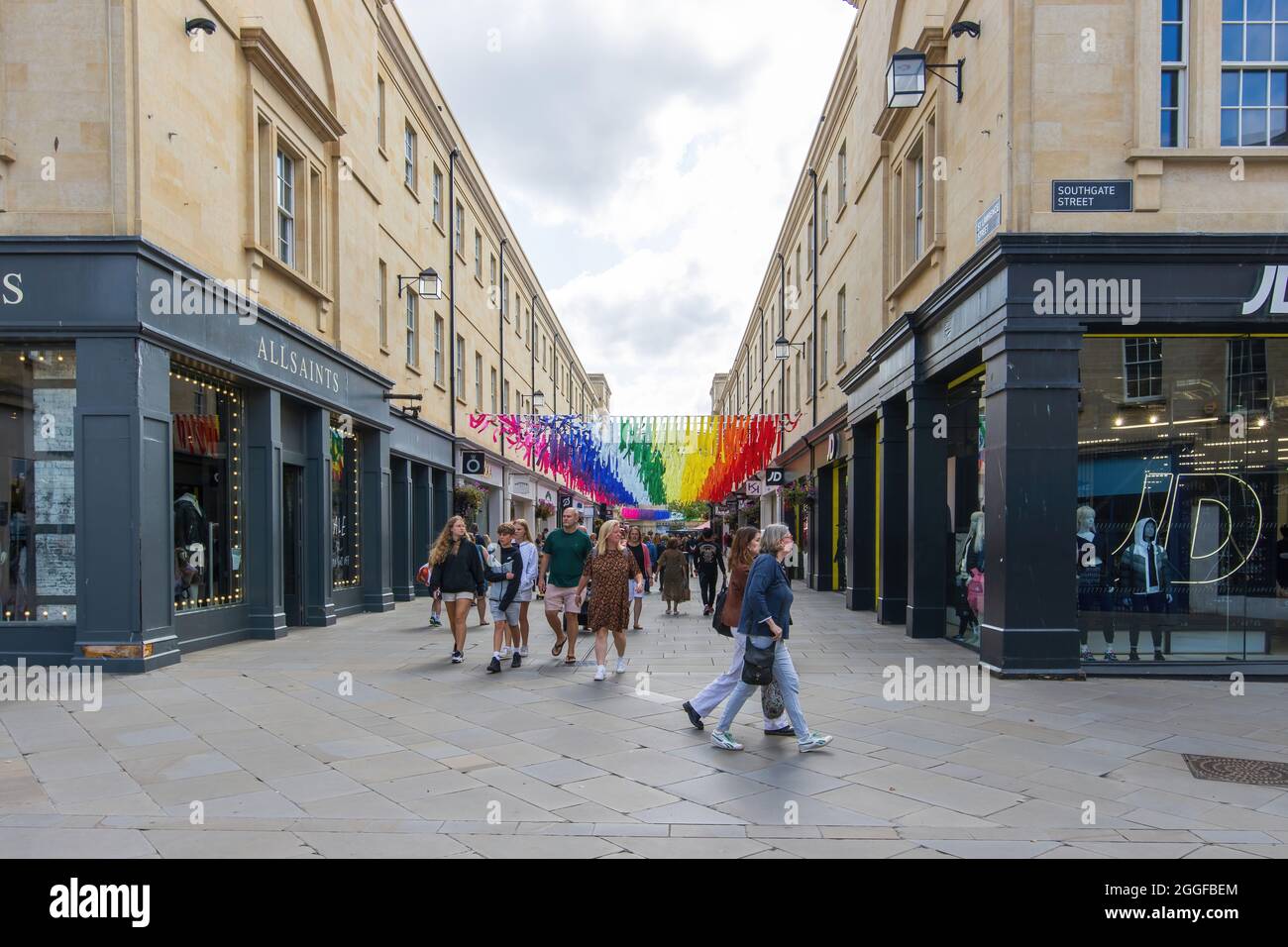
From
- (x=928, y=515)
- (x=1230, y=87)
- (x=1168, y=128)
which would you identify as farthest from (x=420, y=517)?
(x=1230, y=87)

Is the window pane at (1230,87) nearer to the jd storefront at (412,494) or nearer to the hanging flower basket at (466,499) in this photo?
the jd storefront at (412,494)

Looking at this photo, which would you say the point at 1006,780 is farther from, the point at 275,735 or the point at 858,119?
the point at 858,119

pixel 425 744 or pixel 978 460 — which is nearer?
pixel 425 744

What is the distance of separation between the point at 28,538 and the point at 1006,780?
10128mm

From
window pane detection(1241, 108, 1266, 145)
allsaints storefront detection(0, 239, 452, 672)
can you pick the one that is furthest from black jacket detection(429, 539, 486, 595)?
window pane detection(1241, 108, 1266, 145)

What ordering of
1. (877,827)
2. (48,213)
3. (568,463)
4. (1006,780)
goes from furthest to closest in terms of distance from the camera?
1. (568,463)
2. (48,213)
3. (1006,780)
4. (877,827)

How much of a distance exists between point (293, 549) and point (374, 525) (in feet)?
10.3

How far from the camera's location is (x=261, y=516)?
13438 millimetres

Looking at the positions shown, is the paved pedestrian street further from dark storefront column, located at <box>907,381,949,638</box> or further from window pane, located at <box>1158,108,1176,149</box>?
window pane, located at <box>1158,108,1176,149</box>

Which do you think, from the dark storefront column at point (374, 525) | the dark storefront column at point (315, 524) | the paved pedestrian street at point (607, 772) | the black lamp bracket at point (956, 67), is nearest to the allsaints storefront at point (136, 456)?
the dark storefront column at point (315, 524)

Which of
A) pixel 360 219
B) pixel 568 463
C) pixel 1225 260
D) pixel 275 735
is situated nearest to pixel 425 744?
pixel 275 735

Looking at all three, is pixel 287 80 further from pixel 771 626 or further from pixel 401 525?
pixel 771 626

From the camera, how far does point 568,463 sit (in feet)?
105
